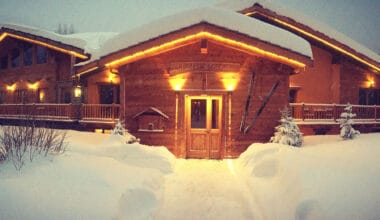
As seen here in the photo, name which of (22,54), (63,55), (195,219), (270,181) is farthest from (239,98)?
(22,54)

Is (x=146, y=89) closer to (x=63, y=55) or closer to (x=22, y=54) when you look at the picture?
(x=63, y=55)

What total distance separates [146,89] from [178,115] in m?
1.70

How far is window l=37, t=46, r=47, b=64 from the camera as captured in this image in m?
20.9

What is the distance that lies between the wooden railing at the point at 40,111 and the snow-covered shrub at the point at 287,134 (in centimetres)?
1104

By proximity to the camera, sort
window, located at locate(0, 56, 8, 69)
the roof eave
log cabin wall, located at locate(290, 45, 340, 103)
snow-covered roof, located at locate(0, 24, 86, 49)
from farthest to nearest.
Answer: window, located at locate(0, 56, 8, 69) < snow-covered roof, located at locate(0, 24, 86, 49) < log cabin wall, located at locate(290, 45, 340, 103) < the roof eave

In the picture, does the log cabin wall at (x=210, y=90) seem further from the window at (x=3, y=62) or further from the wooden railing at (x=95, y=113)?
the window at (x=3, y=62)

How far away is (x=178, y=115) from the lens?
1116 cm

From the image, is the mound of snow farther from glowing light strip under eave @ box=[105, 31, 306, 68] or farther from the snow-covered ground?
glowing light strip under eave @ box=[105, 31, 306, 68]

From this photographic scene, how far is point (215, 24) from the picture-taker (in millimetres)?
10016

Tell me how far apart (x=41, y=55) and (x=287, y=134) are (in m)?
19.2

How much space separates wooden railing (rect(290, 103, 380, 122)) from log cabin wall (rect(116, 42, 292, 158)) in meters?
2.45

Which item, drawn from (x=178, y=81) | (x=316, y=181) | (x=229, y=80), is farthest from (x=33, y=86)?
(x=316, y=181)

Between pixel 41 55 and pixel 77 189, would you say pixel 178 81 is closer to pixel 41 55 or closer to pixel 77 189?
pixel 77 189

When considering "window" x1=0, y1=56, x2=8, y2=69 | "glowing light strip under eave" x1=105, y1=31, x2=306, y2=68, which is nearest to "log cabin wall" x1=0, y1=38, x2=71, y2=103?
"window" x1=0, y1=56, x2=8, y2=69
